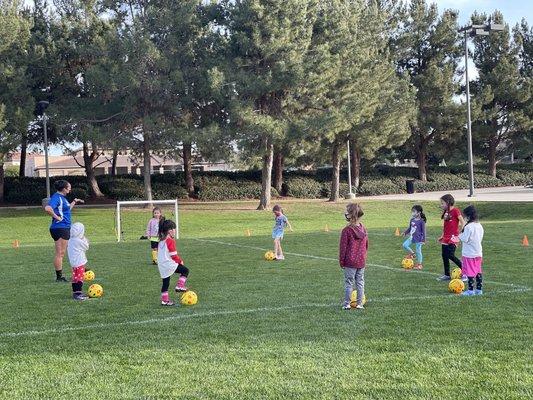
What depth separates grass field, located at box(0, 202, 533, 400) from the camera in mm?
5945

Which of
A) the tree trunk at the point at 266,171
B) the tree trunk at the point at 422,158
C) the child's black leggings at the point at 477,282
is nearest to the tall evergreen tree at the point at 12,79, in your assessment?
the tree trunk at the point at 266,171

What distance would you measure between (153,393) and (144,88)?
3325 centimetres

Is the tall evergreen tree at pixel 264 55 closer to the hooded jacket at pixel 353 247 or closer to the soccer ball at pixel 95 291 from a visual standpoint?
the soccer ball at pixel 95 291

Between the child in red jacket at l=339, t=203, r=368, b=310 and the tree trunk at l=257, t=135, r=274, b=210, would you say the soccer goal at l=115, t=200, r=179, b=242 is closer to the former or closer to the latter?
the tree trunk at l=257, t=135, r=274, b=210

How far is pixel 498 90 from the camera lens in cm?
5978

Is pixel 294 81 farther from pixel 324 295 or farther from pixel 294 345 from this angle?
pixel 294 345

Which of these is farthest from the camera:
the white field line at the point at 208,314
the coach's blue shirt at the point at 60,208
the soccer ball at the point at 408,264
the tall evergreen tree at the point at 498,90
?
the tall evergreen tree at the point at 498,90

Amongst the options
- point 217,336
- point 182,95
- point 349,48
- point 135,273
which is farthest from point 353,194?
point 217,336

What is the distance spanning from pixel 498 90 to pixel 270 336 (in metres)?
56.9

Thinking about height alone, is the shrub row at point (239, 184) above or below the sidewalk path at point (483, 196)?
above

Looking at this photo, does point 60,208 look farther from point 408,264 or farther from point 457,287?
point 457,287

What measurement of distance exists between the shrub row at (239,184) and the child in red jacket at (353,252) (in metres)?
34.2

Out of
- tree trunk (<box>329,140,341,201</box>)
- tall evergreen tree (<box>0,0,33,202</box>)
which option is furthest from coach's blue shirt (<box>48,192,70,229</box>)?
tree trunk (<box>329,140,341,201</box>)

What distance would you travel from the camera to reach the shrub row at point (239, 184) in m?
43.2
